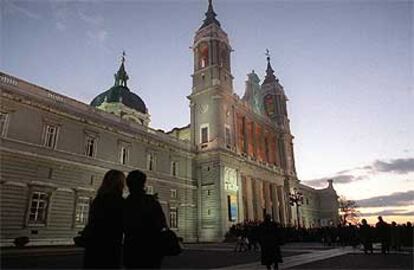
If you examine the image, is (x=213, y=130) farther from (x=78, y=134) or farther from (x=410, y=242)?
(x=410, y=242)

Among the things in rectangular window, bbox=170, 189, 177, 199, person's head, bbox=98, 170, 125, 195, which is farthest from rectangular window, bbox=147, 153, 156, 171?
person's head, bbox=98, 170, 125, 195

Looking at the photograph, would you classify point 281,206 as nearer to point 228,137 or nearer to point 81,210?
point 228,137

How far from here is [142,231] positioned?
3.74 m

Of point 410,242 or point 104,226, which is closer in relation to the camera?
point 104,226

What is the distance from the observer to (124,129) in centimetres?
2934

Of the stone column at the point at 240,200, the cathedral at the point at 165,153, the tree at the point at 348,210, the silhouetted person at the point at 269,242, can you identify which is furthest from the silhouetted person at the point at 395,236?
the tree at the point at 348,210

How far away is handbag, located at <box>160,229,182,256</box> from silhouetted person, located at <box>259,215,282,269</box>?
603 cm

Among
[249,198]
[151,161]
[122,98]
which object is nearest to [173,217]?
[151,161]

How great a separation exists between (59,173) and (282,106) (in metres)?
44.5

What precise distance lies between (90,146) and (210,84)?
19212 millimetres

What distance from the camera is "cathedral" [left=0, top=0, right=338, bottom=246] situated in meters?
21.2

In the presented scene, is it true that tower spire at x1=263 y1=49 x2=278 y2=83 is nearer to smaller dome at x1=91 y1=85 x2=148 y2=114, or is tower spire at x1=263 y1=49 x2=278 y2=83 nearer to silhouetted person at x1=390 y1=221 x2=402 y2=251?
smaller dome at x1=91 y1=85 x2=148 y2=114

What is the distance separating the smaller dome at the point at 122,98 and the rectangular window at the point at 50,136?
96.2ft

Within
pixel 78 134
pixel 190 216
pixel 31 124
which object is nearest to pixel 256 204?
pixel 190 216
